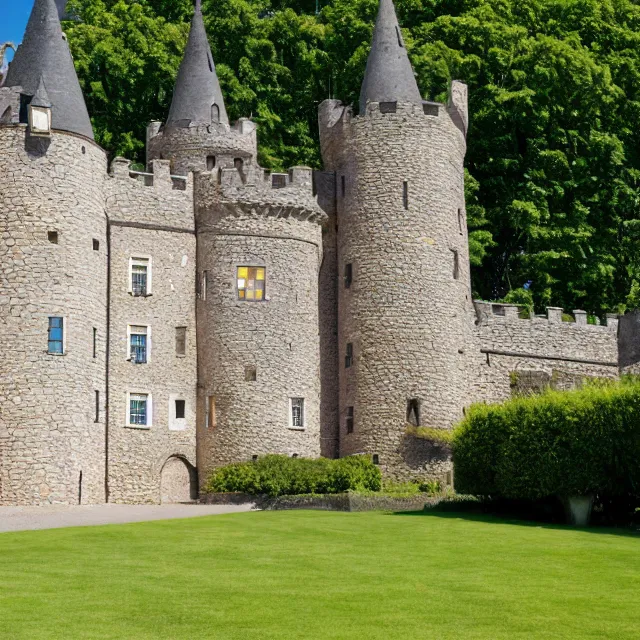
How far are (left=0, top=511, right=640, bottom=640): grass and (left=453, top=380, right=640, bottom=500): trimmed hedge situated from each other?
2974mm

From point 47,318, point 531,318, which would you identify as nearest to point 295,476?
point 47,318

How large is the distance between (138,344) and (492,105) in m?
19.5

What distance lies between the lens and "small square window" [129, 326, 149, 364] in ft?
142

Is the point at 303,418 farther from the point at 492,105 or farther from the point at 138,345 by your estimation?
the point at 492,105

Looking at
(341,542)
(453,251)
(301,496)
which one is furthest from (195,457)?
(341,542)

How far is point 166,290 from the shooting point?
4431cm

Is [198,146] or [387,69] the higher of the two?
[387,69]

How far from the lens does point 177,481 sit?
143 feet

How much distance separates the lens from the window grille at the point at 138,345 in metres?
43.3

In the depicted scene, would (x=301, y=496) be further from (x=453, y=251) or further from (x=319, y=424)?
(x=453, y=251)

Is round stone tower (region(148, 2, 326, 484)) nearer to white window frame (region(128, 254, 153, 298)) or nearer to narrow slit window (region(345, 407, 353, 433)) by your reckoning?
narrow slit window (region(345, 407, 353, 433))

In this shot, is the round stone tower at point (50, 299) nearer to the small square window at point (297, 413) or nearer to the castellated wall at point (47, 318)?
the castellated wall at point (47, 318)

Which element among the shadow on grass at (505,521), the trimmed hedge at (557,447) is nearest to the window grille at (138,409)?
the shadow on grass at (505,521)

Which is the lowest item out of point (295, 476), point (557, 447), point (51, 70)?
point (295, 476)
